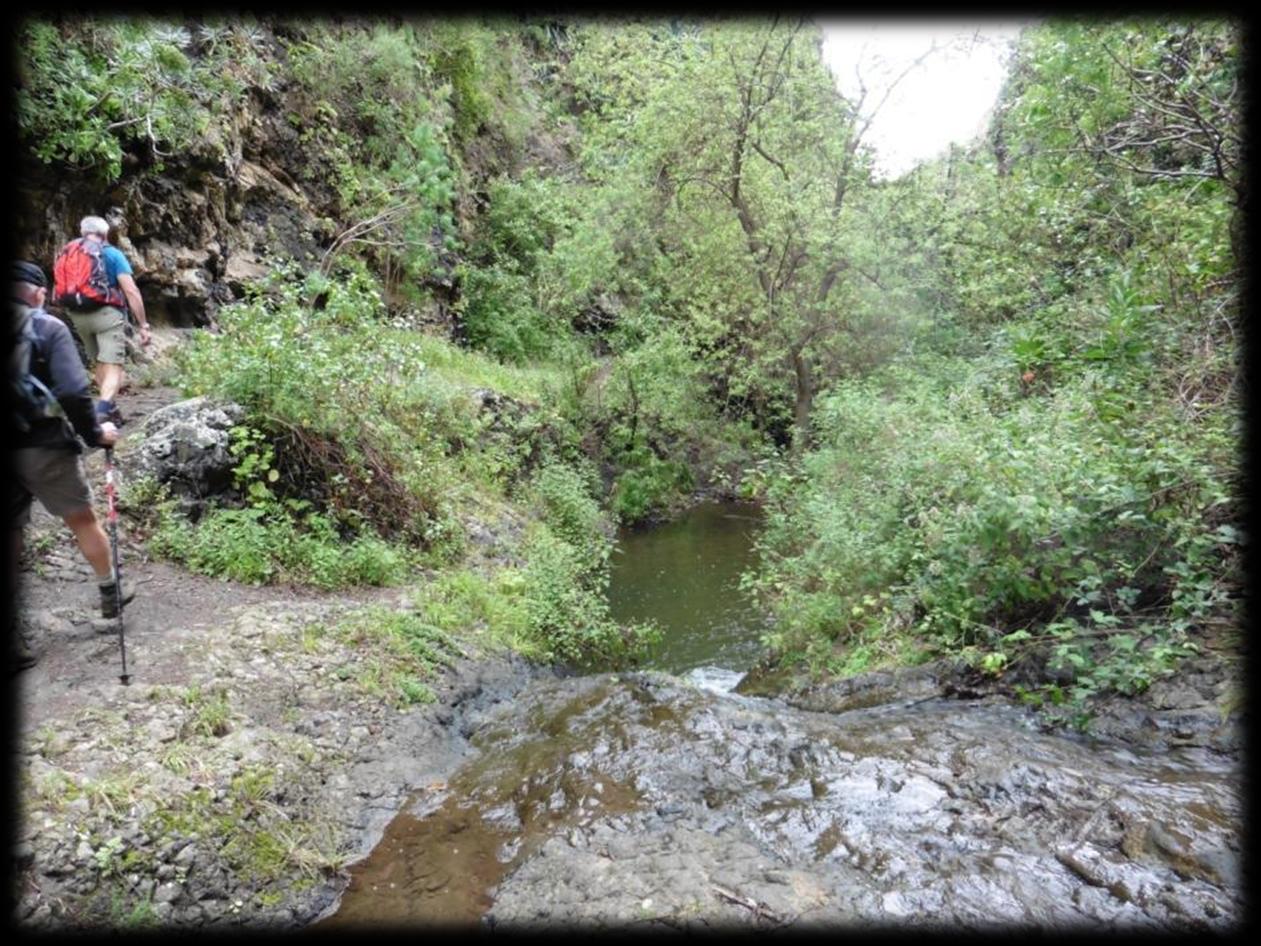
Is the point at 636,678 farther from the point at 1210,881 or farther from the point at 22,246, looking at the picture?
the point at 22,246

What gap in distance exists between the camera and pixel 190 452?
21.2 ft

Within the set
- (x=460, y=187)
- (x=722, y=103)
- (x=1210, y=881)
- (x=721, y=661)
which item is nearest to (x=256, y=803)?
(x=1210, y=881)

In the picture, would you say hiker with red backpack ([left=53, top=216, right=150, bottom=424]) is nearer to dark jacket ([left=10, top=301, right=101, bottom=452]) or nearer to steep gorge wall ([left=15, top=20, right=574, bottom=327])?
steep gorge wall ([left=15, top=20, right=574, bottom=327])

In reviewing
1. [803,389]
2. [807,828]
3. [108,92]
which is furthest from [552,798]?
[803,389]

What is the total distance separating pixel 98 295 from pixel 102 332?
391mm

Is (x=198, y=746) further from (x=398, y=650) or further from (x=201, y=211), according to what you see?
(x=201, y=211)

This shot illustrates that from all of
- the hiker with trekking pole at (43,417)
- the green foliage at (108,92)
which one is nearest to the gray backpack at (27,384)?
the hiker with trekking pole at (43,417)

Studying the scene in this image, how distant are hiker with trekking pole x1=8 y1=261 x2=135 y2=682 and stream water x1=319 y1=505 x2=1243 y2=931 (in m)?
2.58

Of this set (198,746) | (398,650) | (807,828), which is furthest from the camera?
(398,650)

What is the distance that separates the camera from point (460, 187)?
57.2 ft

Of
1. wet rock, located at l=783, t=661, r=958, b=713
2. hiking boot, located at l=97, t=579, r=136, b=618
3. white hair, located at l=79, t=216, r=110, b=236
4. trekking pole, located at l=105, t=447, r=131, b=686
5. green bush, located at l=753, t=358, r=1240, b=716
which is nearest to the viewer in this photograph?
trekking pole, located at l=105, t=447, r=131, b=686

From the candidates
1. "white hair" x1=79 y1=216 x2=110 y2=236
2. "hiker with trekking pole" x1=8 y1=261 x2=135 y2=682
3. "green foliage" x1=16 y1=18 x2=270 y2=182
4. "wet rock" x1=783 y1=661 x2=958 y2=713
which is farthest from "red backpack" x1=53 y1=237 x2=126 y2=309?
"wet rock" x1=783 y1=661 x2=958 y2=713

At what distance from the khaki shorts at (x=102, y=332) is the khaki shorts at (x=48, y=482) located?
2.68m

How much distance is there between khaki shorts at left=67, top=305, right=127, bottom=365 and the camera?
256 inches
